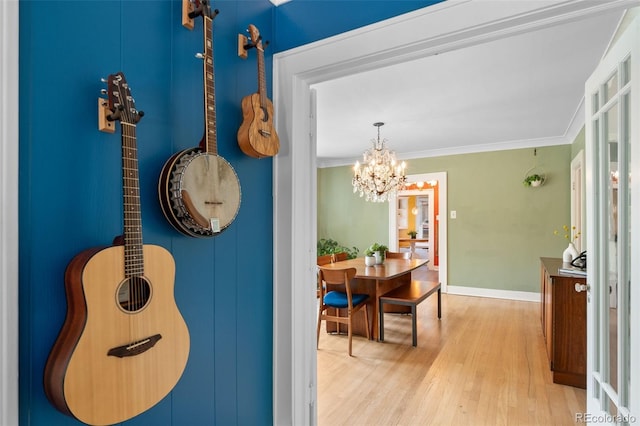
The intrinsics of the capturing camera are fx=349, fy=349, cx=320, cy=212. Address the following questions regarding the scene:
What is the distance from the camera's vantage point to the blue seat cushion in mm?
3449

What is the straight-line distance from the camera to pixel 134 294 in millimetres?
934

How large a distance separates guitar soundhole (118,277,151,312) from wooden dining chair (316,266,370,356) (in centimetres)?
242

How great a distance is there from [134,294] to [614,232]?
1933 millimetres

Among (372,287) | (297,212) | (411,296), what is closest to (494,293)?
(411,296)

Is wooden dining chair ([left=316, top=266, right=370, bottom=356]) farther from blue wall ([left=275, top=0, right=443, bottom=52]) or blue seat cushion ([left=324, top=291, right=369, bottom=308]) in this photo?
blue wall ([left=275, top=0, right=443, bottom=52])

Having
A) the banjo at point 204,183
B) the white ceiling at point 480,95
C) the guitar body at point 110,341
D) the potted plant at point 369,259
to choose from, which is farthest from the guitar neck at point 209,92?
the potted plant at point 369,259

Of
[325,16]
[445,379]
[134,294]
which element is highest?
[325,16]

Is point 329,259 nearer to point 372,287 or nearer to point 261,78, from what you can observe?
point 372,287

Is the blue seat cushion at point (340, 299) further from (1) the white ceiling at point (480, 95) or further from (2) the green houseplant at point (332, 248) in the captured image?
(2) the green houseplant at point (332, 248)

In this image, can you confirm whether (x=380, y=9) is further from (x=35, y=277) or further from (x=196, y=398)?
(x=196, y=398)

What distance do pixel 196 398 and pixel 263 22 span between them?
Answer: 1.60m

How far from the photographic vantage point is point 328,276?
3.40 m

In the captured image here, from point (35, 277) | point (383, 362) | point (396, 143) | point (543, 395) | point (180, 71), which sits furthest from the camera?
point (396, 143)

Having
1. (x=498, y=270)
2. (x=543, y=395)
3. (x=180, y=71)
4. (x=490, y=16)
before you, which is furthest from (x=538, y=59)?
(x=498, y=270)
